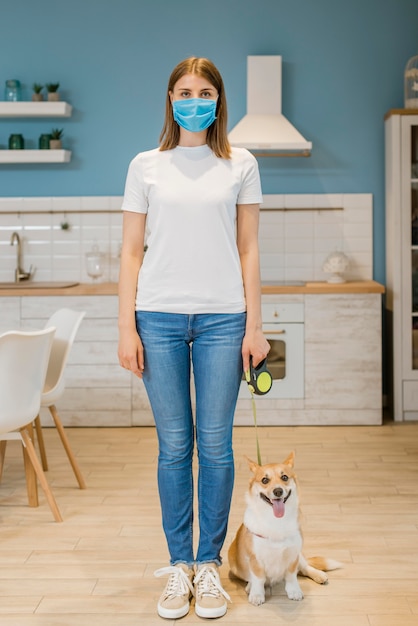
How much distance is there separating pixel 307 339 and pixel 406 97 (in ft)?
5.18

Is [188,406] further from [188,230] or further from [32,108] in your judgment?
[32,108]

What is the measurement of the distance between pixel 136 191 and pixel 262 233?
10.7 feet

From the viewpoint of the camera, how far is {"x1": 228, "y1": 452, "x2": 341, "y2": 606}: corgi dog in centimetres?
242

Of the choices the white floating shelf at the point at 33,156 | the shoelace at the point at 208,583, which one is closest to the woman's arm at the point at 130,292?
the shoelace at the point at 208,583

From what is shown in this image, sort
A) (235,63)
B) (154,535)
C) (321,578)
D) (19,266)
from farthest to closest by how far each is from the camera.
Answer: (19,266), (235,63), (154,535), (321,578)

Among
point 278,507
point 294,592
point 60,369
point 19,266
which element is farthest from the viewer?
point 19,266

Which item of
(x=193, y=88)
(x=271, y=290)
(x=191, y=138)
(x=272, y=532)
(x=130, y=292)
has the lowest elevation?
(x=272, y=532)

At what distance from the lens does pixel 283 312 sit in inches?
197

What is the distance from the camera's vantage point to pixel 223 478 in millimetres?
2422

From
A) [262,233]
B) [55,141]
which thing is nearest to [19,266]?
[55,141]

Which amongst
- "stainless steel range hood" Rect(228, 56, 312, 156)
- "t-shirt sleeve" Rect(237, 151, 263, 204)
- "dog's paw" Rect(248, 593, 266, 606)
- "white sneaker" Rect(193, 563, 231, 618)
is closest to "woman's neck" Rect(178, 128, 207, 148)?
"t-shirt sleeve" Rect(237, 151, 263, 204)

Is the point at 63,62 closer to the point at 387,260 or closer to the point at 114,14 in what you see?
the point at 114,14

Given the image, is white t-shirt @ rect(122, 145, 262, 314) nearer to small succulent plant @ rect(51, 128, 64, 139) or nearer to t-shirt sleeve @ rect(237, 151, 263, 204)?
t-shirt sleeve @ rect(237, 151, 263, 204)

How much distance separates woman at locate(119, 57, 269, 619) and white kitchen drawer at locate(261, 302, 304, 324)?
2.57 m
